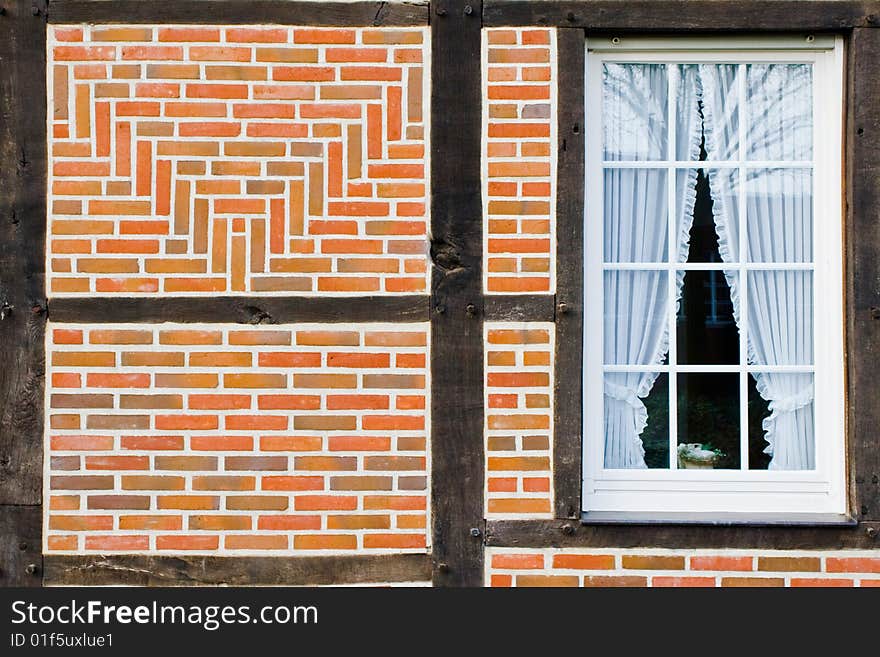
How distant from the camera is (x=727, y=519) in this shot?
10.7 feet

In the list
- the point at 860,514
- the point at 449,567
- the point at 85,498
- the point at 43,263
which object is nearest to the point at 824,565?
the point at 860,514

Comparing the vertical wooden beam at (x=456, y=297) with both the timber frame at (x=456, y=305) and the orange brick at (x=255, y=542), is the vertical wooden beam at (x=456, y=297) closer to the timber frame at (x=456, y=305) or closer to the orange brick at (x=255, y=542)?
the timber frame at (x=456, y=305)

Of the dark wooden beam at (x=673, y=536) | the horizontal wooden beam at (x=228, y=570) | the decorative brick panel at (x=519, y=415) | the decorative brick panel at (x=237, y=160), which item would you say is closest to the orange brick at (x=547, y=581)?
the dark wooden beam at (x=673, y=536)

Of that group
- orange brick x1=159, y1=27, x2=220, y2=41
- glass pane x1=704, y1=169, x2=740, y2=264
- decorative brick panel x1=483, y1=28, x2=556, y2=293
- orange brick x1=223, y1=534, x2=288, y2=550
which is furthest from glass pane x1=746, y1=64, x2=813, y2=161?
orange brick x1=223, y1=534, x2=288, y2=550

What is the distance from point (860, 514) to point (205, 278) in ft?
8.14

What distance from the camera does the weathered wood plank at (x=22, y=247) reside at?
10.7 feet

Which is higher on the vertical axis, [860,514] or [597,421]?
[597,421]

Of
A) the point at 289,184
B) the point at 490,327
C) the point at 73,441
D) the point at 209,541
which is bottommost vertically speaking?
the point at 209,541

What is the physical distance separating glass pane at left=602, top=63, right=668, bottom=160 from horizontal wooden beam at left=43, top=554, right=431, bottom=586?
5.53ft

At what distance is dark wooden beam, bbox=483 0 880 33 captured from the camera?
329 centimetres

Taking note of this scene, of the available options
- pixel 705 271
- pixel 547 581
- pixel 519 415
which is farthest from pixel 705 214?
pixel 547 581

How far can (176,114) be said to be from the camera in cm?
329

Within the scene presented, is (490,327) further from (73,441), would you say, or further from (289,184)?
(73,441)

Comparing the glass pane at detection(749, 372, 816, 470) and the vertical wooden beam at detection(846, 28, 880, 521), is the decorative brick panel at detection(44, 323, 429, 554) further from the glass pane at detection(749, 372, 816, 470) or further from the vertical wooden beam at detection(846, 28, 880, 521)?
the vertical wooden beam at detection(846, 28, 880, 521)
